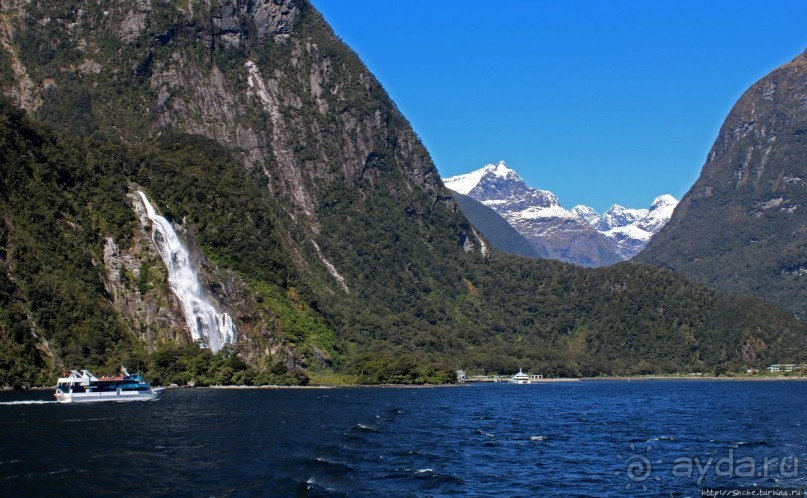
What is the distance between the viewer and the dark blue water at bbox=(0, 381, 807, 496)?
78.2 m

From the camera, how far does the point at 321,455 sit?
94.8 metres

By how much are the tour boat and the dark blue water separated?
1001 cm

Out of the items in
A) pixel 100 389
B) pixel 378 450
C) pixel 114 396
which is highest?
pixel 100 389

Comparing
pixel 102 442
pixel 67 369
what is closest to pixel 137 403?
pixel 67 369

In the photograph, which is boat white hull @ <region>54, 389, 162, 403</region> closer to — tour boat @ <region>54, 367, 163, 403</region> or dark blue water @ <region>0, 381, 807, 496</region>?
tour boat @ <region>54, 367, 163, 403</region>

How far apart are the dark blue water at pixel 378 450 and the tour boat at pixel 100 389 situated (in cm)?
1001

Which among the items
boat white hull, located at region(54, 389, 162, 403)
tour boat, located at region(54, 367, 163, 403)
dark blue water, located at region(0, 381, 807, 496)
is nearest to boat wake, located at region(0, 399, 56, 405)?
dark blue water, located at region(0, 381, 807, 496)

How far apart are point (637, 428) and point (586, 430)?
24.4 feet

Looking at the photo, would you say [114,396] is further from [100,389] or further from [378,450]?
[378,450]

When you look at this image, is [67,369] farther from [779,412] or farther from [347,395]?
[779,412]

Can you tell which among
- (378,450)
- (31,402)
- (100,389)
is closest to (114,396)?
(100,389)

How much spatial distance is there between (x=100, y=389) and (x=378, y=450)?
8563 centimetres

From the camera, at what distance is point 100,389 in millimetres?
170375

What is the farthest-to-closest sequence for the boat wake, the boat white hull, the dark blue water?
the boat white hull, the boat wake, the dark blue water
